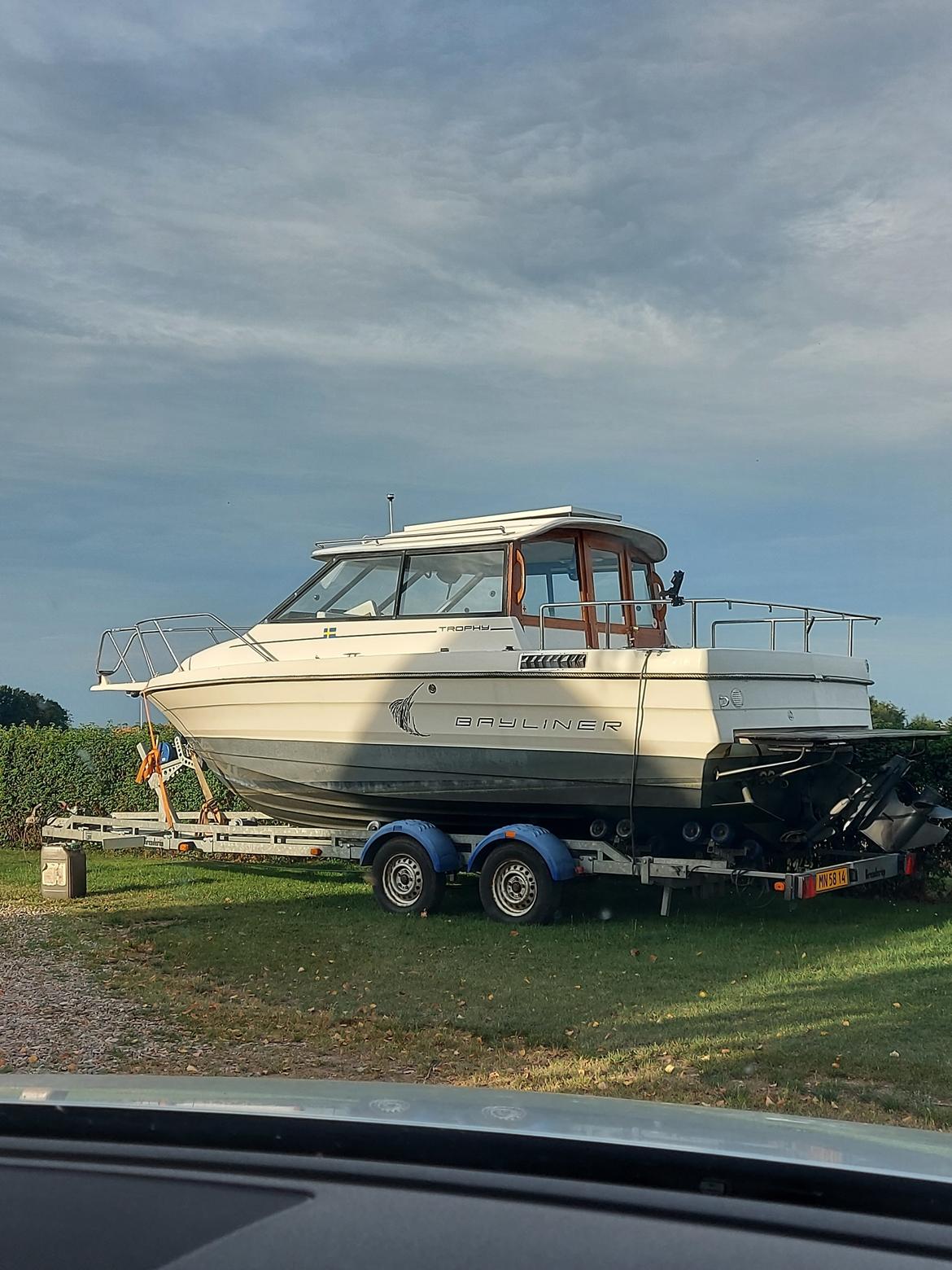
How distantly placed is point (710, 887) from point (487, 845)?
77.3 inches

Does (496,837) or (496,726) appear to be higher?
(496,726)

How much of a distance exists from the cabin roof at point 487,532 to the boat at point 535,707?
0.9 inches

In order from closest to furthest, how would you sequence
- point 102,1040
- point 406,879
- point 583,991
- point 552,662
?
point 102,1040
point 583,991
point 552,662
point 406,879

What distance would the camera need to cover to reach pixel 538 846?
10.3m

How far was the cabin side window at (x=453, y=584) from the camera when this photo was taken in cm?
1107

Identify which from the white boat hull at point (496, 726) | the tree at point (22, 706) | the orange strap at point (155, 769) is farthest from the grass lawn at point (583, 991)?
the tree at point (22, 706)

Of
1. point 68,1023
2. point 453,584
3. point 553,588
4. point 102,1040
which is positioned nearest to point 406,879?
point 453,584

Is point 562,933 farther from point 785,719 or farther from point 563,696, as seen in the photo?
point 785,719

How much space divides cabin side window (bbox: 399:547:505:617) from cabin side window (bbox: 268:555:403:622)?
0.56 ft

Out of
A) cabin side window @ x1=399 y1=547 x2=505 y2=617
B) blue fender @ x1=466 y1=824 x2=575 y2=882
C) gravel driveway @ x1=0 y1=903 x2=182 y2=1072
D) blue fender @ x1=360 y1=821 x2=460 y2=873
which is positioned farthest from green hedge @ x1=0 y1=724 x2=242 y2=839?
gravel driveway @ x1=0 y1=903 x2=182 y2=1072

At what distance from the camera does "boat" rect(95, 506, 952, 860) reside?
9844 mm

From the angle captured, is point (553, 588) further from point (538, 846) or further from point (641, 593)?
point (538, 846)

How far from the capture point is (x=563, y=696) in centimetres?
1012

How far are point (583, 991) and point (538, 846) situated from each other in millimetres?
2238
